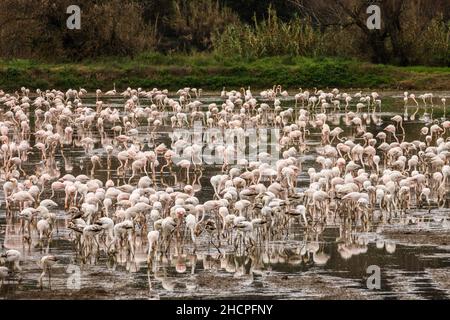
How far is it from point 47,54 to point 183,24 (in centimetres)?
721

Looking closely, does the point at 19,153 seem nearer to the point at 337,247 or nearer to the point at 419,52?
the point at 337,247

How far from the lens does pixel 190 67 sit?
113ft

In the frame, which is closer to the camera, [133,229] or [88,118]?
[133,229]

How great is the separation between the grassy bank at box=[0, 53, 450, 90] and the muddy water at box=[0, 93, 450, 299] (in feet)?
61.4

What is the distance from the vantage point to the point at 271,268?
475 inches

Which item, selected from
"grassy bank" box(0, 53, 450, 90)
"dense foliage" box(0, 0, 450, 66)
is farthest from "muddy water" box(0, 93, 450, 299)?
"dense foliage" box(0, 0, 450, 66)

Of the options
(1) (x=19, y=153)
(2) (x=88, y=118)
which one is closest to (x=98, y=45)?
(2) (x=88, y=118)

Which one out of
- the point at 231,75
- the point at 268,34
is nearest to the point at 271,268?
the point at 231,75

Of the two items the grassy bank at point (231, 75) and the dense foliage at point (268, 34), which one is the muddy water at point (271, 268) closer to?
the grassy bank at point (231, 75)

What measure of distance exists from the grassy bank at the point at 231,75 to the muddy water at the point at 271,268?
18725 mm

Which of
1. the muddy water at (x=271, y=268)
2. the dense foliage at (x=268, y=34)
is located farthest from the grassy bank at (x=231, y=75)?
the muddy water at (x=271, y=268)

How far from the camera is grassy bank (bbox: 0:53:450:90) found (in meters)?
33.2
